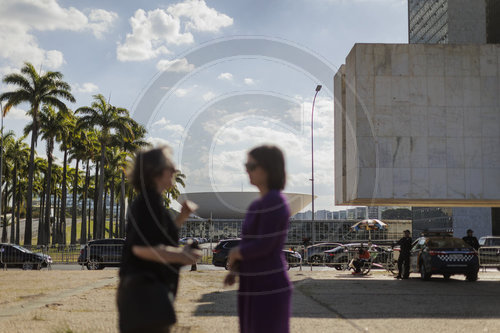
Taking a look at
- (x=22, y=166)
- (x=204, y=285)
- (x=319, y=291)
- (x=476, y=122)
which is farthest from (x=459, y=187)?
(x=22, y=166)

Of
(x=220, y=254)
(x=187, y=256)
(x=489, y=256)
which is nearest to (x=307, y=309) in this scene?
(x=187, y=256)

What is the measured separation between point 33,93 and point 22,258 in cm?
2501

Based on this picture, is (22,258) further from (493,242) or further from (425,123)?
(493,242)

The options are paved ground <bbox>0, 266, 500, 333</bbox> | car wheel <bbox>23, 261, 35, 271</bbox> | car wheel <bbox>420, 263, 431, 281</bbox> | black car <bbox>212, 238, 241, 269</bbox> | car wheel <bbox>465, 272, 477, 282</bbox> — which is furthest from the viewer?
car wheel <bbox>23, 261, 35, 271</bbox>

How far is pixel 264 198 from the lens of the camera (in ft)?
10.7

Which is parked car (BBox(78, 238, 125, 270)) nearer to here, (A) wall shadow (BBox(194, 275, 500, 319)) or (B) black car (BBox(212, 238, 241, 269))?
(B) black car (BBox(212, 238, 241, 269))

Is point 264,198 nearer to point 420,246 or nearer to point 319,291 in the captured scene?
point 319,291

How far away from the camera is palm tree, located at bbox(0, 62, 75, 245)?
4650cm

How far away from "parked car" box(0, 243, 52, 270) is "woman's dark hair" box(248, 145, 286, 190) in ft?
85.0

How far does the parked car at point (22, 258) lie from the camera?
86.4 ft

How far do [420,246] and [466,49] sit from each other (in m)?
8.05

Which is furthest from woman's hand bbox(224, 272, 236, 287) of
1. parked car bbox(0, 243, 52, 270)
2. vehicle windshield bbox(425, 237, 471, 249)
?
parked car bbox(0, 243, 52, 270)

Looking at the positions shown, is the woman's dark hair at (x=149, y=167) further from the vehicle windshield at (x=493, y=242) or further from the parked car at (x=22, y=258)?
the vehicle windshield at (x=493, y=242)

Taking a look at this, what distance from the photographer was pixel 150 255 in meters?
2.94
